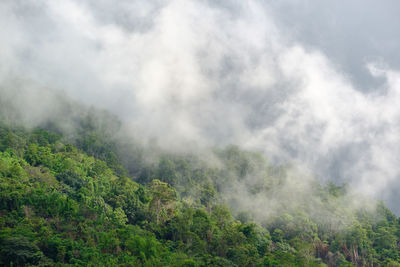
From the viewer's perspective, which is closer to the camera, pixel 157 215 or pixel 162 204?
pixel 157 215

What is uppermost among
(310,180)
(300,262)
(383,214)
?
(310,180)

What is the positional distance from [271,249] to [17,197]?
31391mm

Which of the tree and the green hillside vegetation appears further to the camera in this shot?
the tree

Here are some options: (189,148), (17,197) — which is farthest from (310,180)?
(17,197)

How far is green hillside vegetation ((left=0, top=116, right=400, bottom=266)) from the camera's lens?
3694cm

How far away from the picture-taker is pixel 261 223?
68500mm

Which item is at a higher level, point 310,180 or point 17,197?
point 310,180

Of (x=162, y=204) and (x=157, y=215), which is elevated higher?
(x=162, y=204)

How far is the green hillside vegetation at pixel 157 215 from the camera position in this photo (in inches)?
1454

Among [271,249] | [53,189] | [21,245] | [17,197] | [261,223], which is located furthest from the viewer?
[261,223]

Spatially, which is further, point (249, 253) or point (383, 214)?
point (383, 214)

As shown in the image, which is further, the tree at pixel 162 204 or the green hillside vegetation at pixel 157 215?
the tree at pixel 162 204

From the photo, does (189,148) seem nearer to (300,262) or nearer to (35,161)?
(35,161)

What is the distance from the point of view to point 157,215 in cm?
4972
